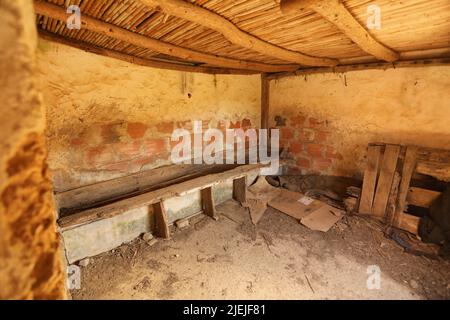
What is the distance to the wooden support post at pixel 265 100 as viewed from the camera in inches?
176

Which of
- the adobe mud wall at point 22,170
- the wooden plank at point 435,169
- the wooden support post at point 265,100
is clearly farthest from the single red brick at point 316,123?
the adobe mud wall at point 22,170

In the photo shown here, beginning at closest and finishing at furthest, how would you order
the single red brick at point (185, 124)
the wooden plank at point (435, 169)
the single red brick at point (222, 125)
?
the wooden plank at point (435, 169), the single red brick at point (185, 124), the single red brick at point (222, 125)

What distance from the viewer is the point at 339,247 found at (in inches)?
106

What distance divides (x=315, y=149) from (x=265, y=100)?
1323 mm

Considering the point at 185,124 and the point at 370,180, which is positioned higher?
the point at 185,124

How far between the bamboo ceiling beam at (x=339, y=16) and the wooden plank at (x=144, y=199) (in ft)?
6.97

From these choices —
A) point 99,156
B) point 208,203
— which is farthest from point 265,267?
point 99,156

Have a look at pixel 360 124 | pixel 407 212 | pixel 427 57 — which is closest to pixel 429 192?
pixel 407 212

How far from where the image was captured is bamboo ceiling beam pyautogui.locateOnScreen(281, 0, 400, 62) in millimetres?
1366

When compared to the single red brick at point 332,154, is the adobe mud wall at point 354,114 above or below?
above

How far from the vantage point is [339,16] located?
1.57 m

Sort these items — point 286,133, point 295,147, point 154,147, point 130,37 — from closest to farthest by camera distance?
point 130,37 < point 154,147 < point 295,147 < point 286,133

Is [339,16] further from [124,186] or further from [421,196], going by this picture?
[124,186]

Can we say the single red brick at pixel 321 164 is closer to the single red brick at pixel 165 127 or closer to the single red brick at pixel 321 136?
the single red brick at pixel 321 136
